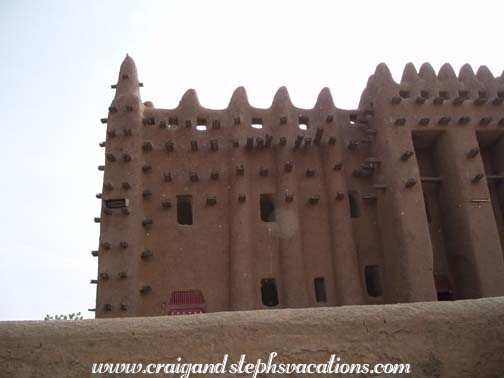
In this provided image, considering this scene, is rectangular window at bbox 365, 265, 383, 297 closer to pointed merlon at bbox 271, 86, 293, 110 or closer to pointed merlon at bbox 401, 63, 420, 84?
pointed merlon at bbox 271, 86, 293, 110

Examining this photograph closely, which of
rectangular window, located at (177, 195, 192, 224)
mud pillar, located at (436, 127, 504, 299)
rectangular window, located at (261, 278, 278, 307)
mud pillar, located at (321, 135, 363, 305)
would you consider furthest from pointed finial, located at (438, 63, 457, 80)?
rectangular window, located at (177, 195, 192, 224)

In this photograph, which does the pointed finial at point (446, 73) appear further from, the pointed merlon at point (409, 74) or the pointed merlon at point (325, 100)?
the pointed merlon at point (325, 100)

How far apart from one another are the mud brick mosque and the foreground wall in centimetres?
758

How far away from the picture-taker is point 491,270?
12766mm

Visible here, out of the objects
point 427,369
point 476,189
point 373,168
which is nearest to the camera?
point 427,369

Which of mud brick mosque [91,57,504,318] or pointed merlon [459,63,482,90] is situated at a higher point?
pointed merlon [459,63,482,90]

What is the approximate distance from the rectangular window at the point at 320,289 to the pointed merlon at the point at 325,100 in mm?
5378

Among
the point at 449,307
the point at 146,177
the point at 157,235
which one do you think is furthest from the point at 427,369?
the point at 146,177

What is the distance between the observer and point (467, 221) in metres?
13.3

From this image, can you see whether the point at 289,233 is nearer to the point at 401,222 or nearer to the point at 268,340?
the point at 401,222

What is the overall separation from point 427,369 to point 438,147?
11.5 metres

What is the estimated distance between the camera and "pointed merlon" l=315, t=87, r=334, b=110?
15.4 m

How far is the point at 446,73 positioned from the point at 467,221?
5073mm

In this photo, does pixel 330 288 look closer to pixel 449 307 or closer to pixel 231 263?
pixel 231 263
